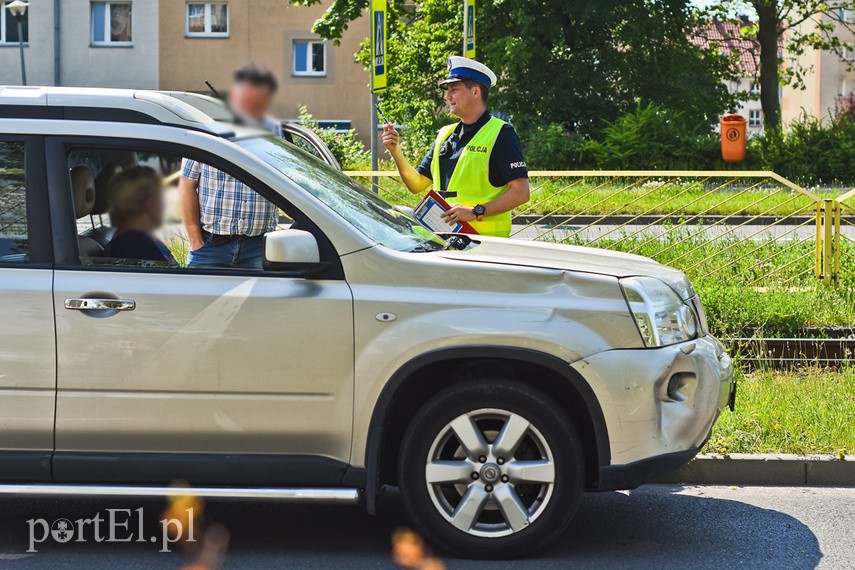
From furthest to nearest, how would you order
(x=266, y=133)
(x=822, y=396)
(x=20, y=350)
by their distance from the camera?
(x=822, y=396)
(x=20, y=350)
(x=266, y=133)

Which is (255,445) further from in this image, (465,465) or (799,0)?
(799,0)

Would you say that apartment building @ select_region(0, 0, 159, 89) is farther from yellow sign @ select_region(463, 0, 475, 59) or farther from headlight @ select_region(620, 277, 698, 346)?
headlight @ select_region(620, 277, 698, 346)

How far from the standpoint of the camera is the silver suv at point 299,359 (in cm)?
469

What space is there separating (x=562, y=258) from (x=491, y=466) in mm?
906

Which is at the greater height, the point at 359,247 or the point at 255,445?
the point at 359,247

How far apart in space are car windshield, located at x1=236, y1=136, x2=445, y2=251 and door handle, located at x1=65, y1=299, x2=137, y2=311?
0.74m

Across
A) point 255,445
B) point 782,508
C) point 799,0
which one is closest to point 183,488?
point 255,445

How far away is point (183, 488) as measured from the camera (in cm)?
480

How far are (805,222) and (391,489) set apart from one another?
6.02 m

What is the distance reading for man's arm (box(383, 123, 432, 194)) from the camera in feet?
21.6

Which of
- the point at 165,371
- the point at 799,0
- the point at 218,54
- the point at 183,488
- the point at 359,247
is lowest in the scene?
the point at 183,488

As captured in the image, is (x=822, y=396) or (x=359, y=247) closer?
(x=359, y=247)

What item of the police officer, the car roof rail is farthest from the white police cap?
the car roof rail

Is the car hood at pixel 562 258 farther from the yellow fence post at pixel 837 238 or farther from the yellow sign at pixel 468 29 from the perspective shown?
the yellow sign at pixel 468 29
